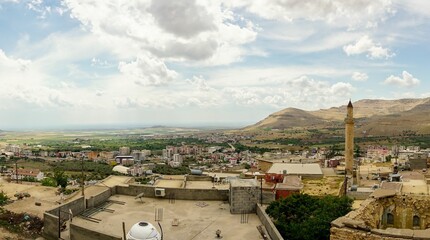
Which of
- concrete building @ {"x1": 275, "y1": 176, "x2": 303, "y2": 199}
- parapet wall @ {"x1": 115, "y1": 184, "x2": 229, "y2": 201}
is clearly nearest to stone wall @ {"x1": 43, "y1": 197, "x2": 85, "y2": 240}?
parapet wall @ {"x1": 115, "y1": 184, "x2": 229, "y2": 201}

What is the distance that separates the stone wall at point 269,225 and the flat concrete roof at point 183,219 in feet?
0.77

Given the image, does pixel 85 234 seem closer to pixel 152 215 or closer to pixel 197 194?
pixel 152 215

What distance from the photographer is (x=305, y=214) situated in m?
16.7

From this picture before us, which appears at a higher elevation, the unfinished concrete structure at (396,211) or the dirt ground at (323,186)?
the unfinished concrete structure at (396,211)

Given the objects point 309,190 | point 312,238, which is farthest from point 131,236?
point 309,190

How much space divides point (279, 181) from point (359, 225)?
66.5 ft

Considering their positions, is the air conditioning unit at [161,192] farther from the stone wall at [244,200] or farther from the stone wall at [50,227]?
the stone wall at [50,227]

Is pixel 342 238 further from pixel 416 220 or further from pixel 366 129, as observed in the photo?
pixel 366 129

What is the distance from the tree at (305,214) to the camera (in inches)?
586

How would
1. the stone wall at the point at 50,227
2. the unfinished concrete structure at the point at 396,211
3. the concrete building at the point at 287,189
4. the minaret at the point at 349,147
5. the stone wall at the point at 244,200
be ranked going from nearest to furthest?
the unfinished concrete structure at the point at 396,211 → the stone wall at the point at 50,227 → the stone wall at the point at 244,200 → the concrete building at the point at 287,189 → the minaret at the point at 349,147

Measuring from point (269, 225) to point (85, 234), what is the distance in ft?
19.8

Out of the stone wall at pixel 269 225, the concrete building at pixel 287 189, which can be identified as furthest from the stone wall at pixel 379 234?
the concrete building at pixel 287 189

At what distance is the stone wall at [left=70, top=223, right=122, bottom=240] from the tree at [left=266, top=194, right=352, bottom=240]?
7.16 metres

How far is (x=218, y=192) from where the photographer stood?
18141 millimetres
